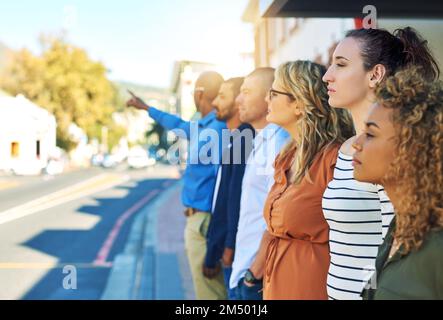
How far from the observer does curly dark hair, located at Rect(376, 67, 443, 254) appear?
1.18 metres

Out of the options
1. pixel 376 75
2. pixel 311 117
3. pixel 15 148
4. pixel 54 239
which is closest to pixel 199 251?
pixel 15 148

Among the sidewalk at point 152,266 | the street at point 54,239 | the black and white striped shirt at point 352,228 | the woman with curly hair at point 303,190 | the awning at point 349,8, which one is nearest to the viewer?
the black and white striped shirt at point 352,228

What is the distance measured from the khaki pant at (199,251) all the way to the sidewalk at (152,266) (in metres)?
1.67

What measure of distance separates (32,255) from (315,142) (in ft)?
21.8

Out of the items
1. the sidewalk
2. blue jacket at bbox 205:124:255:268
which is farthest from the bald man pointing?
the sidewalk

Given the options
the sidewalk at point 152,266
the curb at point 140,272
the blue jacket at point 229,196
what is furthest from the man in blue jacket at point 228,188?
the curb at point 140,272

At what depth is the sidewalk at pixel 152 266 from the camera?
19.3ft

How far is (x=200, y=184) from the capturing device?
3787 mm

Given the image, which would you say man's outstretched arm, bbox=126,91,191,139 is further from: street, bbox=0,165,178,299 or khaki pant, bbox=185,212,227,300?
street, bbox=0,165,178,299

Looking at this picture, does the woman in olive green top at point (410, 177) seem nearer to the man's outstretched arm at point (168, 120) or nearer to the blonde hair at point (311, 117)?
the blonde hair at point (311, 117)

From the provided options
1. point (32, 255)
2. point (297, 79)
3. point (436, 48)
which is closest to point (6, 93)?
point (297, 79)

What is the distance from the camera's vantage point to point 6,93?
372 centimetres

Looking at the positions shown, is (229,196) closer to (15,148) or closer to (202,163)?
(202,163)
